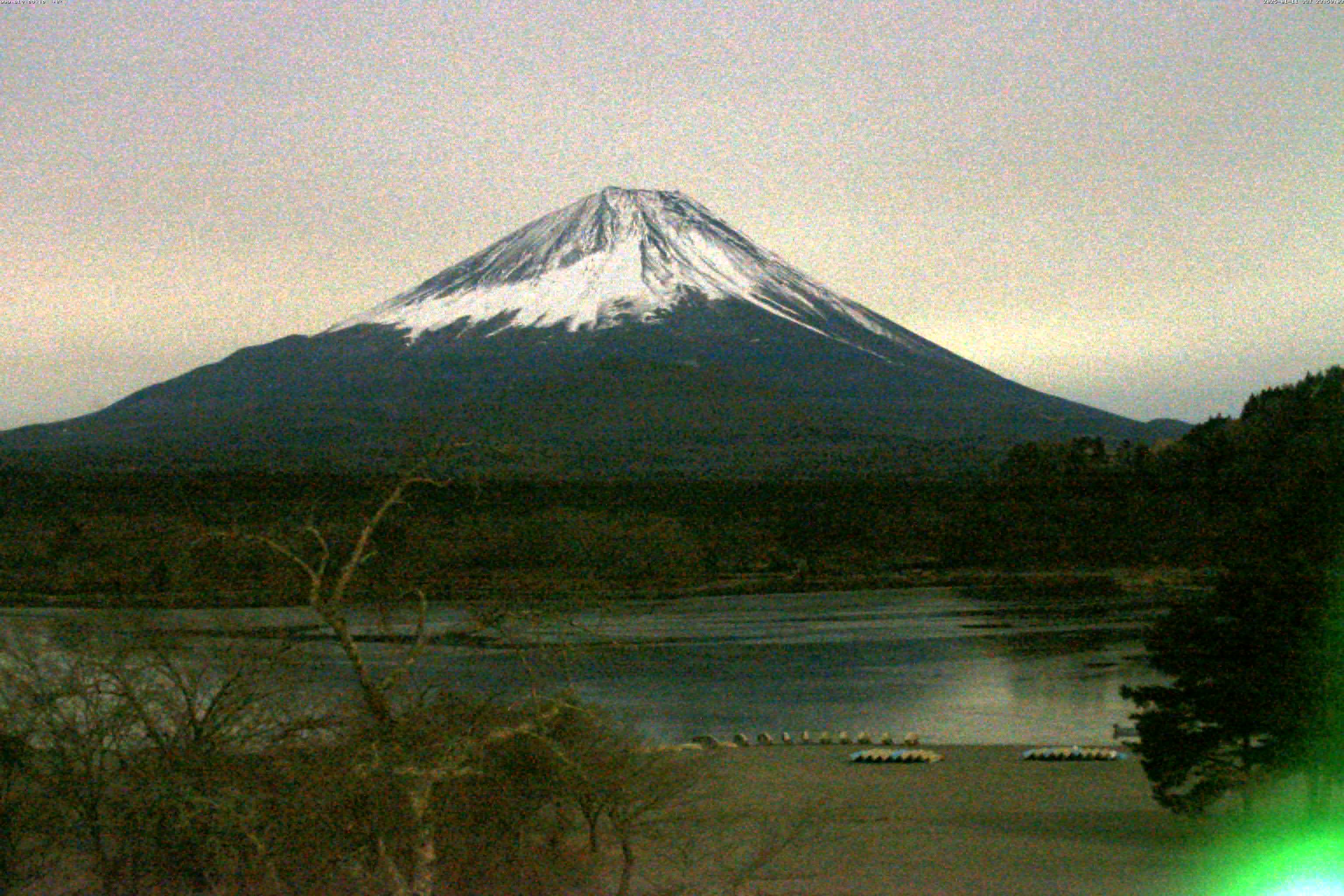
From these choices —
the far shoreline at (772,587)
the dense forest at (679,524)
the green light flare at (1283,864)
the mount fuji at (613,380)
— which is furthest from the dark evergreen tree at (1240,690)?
the mount fuji at (613,380)

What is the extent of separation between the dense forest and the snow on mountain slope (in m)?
60.1

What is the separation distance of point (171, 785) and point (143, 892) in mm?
1549

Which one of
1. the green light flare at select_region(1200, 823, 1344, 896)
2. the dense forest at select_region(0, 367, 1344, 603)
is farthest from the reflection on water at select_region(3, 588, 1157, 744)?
the dense forest at select_region(0, 367, 1344, 603)

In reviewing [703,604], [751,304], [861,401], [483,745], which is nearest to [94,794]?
[483,745]

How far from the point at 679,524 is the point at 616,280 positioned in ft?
269

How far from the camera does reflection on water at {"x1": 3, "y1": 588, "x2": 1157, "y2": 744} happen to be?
19.9m

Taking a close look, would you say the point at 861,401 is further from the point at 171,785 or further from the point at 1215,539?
the point at 171,785

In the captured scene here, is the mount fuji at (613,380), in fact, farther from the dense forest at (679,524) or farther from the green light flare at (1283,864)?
the green light flare at (1283,864)

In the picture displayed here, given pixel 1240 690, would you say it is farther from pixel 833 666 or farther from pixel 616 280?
pixel 616 280

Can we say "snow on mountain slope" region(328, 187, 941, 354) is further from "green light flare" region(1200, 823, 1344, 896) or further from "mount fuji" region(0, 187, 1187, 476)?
"green light flare" region(1200, 823, 1344, 896)

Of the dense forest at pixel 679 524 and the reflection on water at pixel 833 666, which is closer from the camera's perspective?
the reflection on water at pixel 833 666

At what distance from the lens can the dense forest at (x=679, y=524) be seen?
4534 cm

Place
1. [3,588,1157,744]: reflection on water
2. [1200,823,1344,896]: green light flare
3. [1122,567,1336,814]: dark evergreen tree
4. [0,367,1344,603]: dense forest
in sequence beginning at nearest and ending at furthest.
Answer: [1200,823,1344,896]: green light flare, [1122,567,1336,814]: dark evergreen tree, [3,588,1157,744]: reflection on water, [0,367,1344,603]: dense forest

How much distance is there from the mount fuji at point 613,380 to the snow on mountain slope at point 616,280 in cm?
25
